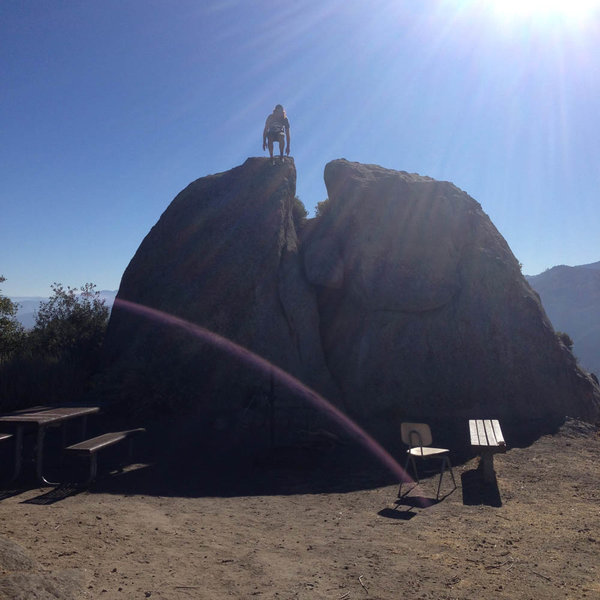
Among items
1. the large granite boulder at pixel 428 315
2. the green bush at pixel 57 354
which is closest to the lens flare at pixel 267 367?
the large granite boulder at pixel 428 315

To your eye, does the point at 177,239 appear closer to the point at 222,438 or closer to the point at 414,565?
the point at 222,438

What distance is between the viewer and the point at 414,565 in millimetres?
4207

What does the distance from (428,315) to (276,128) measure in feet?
18.2

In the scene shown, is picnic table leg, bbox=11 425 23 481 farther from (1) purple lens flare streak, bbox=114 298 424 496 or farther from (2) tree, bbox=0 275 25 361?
(2) tree, bbox=0 275 25 361

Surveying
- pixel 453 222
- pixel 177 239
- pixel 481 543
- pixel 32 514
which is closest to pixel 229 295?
pixel 177 239

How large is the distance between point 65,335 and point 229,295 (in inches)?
178

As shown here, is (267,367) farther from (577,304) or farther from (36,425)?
(577,304)

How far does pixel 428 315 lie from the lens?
11.4 metres

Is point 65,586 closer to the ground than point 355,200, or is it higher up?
closer to the ground

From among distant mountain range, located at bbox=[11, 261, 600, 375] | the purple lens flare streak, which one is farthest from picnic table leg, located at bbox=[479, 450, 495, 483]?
distant mountain range, located at bbox=[11, 261, 600, 375]

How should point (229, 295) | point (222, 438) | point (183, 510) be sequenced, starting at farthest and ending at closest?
point (229, 295), point (222, 438), point (183, 510)

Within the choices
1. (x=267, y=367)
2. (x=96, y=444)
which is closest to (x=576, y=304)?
(x=267, y=367)

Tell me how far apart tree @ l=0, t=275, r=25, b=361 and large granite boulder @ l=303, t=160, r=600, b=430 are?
7.73 meters

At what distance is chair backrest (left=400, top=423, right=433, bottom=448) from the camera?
682cm
